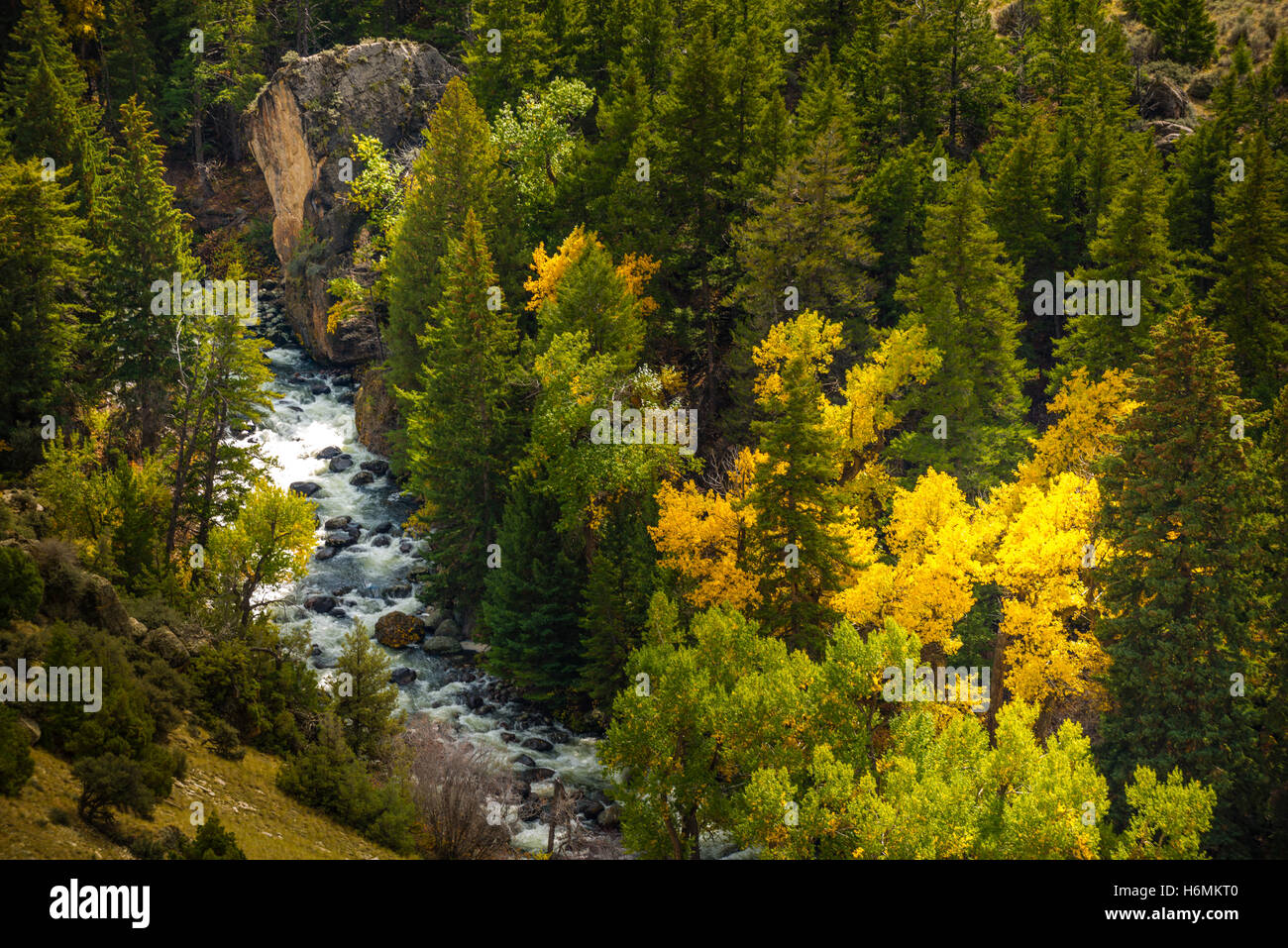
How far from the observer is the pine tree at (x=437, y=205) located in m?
54.5

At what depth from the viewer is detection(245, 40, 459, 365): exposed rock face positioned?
215 ft

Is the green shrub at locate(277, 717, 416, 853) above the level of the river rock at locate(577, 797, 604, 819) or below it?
above

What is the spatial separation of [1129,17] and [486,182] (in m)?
52.4

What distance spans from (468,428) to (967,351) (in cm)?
2134

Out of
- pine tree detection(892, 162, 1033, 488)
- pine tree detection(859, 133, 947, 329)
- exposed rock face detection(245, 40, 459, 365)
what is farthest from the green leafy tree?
pine tree detection(859, 133, 947, 329)

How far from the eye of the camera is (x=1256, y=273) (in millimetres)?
44906

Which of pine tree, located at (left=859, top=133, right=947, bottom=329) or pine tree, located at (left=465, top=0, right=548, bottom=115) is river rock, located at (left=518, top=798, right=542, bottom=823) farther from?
pine tree, located at (left=465, top=0, right=548, bottom=115)

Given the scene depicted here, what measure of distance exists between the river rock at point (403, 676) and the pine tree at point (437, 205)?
50.8 ft

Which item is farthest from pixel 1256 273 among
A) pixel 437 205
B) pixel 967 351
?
pixel 437 205

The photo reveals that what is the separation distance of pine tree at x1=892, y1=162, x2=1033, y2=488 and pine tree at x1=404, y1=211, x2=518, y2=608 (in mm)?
17203

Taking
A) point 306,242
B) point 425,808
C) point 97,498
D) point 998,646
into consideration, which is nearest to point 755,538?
point 998,646

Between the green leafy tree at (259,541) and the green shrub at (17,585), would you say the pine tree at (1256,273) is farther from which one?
the green shrub at (17,585)

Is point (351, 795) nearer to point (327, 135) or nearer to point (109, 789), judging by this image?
point (109, 789)

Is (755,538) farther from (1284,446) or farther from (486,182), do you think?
(486,182)
